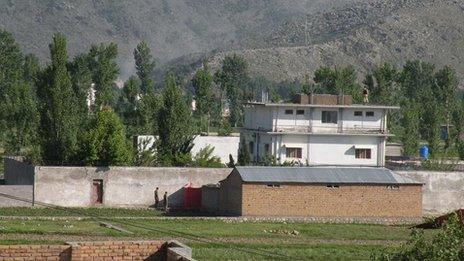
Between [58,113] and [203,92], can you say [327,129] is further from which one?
[203,92]

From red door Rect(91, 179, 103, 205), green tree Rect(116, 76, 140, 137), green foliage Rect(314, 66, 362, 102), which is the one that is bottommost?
red door Rect(91, 179, 103, 205)

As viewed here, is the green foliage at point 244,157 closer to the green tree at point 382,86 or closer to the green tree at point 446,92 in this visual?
the green tree at point 382,86

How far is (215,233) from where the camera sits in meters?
51.9

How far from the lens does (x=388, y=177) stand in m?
66.7

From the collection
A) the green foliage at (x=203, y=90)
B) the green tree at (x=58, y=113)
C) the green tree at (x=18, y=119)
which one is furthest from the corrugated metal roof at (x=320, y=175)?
the green foliage at (x=203, y=90)

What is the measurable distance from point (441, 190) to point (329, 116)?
13807mm

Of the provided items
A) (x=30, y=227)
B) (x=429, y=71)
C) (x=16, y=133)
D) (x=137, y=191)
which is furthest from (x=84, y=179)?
(x=429, y=71)

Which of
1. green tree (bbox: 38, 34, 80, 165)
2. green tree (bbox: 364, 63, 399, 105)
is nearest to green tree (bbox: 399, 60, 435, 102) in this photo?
green tree (bbox: 364, 63, 399, 105)

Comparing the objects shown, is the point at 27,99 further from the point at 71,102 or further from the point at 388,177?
the point at 388,177

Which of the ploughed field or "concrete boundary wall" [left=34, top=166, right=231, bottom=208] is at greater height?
"concrete boundary wall" [left=34, top=166, right=231, bottom=208]

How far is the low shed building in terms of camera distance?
6350 centimetres

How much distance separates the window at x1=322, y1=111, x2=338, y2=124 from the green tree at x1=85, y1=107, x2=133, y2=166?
54.4 ft

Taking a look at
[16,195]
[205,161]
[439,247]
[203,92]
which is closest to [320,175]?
[205,161]

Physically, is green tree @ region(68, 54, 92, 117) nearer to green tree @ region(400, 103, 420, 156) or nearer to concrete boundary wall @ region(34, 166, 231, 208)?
green tree @ region(400, 103, 420, 156)
